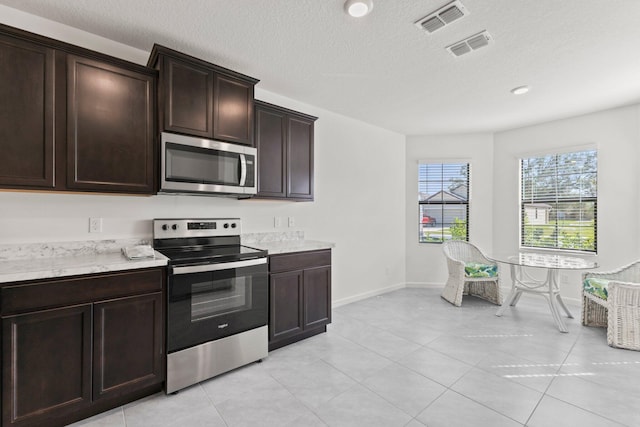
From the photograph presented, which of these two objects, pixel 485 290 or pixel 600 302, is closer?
pixel 600 302

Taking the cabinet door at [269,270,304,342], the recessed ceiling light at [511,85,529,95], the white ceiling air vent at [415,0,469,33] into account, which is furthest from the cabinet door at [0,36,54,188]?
the recessed ceiling light at [511,85,529,95]

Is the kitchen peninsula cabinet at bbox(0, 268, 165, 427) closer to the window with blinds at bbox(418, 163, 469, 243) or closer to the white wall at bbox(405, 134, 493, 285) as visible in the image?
the white wall at bbox(405, 134, 493, 285)

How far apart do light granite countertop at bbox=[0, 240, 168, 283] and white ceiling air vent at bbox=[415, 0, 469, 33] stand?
252 cm

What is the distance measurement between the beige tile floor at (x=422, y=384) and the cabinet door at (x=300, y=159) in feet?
5.21

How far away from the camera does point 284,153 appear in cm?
315

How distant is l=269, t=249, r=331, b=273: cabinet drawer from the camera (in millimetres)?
2760

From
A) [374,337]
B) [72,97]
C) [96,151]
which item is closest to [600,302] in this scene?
[374,337]

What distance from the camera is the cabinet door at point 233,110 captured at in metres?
2.54

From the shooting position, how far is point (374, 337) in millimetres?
3090

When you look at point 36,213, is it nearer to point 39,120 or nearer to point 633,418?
point 39,120

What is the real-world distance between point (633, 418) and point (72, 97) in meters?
4.15

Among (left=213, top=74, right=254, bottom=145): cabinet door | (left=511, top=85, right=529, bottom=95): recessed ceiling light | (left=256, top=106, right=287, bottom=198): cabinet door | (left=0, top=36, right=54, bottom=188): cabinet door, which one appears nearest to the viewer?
(left=0, top=36, right=54, bottom=188): cabinet door

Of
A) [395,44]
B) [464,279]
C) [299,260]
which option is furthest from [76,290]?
[464,279]

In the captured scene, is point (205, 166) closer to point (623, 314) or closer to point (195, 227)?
point (195, 227)
